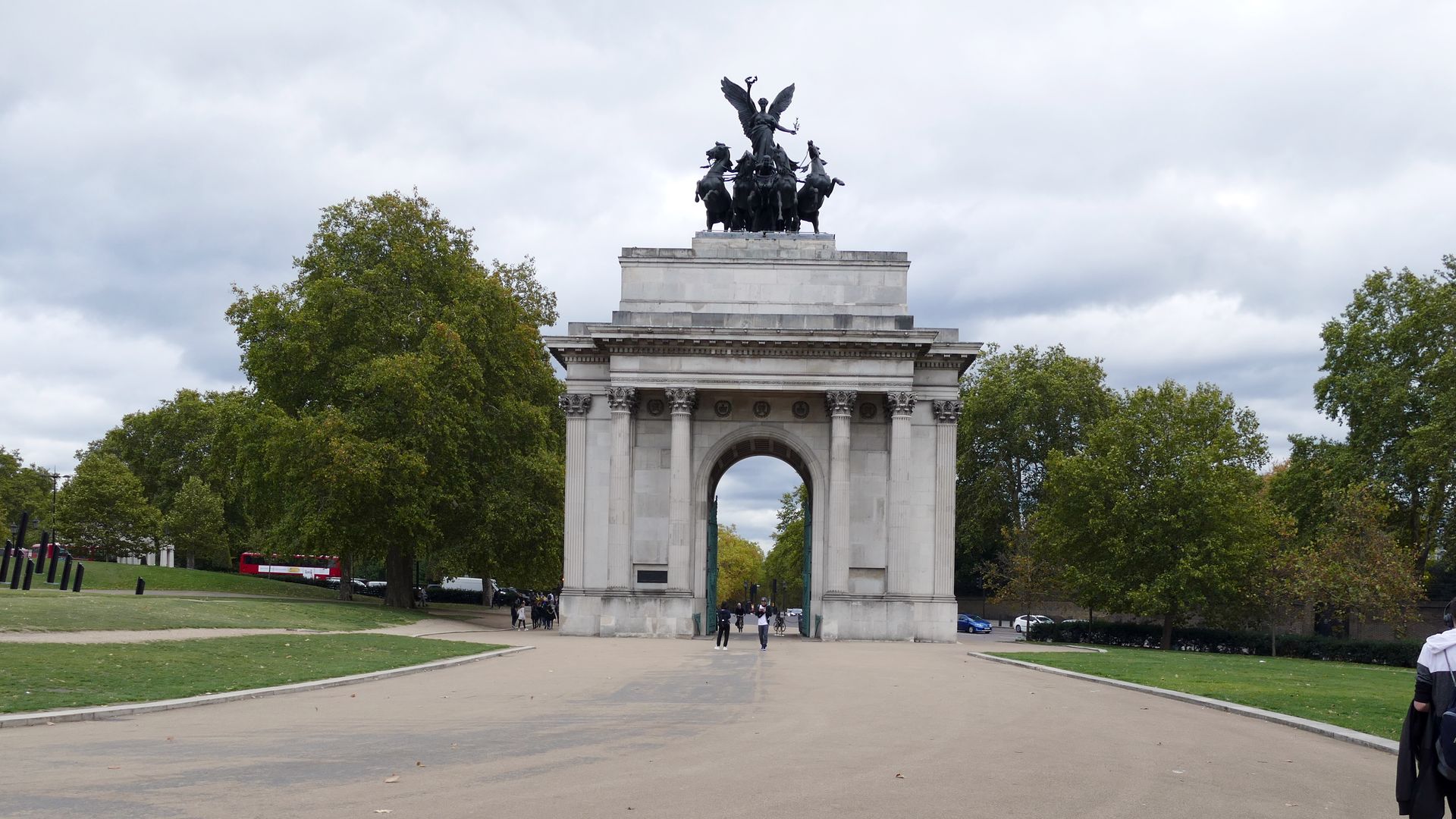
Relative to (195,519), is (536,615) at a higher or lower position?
lower

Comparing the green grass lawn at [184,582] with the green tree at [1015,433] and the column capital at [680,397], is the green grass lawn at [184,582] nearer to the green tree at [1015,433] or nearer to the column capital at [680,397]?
the column capital at [680,397]

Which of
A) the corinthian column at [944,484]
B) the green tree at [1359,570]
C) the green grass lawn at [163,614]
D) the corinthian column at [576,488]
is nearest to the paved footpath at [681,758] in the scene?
the green grass lawn at [163,614]

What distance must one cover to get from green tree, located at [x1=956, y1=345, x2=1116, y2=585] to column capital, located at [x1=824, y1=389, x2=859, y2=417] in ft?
124

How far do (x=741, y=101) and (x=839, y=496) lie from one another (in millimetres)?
17885

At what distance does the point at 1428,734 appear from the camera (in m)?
9.79

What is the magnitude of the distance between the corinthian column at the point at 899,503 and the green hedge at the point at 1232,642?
1121 centimetres

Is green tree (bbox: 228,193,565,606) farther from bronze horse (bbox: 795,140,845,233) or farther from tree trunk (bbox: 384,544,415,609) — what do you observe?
bronze horse (bbox: 795,140,845,233)

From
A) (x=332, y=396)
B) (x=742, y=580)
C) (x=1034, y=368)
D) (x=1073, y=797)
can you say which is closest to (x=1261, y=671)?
(x=1073, y=797)

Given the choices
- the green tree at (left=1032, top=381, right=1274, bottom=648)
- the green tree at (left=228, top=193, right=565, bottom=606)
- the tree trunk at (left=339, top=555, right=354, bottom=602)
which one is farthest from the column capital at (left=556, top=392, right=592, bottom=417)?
the green tree at (left=1032, top=381, right=1274, bottom=648)

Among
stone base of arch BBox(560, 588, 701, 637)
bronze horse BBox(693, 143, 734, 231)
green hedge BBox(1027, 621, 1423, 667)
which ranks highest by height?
bronze horse BBox(693, 143, 734, 231)

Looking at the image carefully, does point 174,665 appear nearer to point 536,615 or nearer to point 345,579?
point 536,615

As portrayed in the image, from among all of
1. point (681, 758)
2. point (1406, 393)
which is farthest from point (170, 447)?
point (681, 758)

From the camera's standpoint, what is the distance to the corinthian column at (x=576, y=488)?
51919 millimetres

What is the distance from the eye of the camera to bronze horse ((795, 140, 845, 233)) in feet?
177
